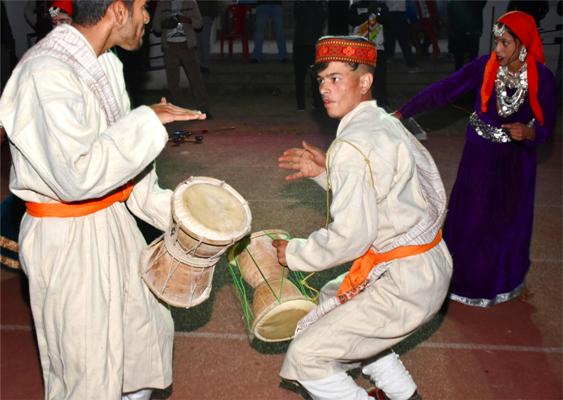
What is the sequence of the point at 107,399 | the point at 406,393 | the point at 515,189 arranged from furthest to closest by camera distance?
the point at 515,189, the point at 406,393, the point at 107,399

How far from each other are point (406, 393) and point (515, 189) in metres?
2.02

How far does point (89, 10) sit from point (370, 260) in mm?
1538

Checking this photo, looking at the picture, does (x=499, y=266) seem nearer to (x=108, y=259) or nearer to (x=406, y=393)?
(x=406, y=393)

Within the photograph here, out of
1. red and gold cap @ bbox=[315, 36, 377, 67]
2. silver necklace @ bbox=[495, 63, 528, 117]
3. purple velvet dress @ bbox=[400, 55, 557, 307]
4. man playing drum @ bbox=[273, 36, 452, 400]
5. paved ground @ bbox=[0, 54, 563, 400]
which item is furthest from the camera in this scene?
purple velvet dress @ bbox=[400, 55, 557, 307]

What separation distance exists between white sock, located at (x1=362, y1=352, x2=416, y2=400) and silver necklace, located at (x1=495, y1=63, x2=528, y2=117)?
210 centimetres

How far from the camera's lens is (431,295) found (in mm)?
3029

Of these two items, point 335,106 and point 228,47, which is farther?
point 228,47

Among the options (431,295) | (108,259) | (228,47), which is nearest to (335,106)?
(431,295)

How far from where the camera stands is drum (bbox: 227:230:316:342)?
3.30 meters

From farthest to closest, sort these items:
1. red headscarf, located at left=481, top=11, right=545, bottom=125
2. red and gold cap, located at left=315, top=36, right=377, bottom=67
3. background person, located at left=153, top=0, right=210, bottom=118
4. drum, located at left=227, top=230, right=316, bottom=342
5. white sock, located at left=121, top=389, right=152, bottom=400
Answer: background person, located at left=153, top=0, right=210, bottom=118, red headscarf, located at left=481, top=11, right=545, bottom=125, drum, located at left=227, top=230, right=316, bottom=342, white sock, located at left=121, top=389, right=152, bottom=400, red and gold cap, located at left=315, top=36, right=377, bottom=67

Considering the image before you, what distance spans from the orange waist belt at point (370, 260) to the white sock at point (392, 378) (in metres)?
0.57

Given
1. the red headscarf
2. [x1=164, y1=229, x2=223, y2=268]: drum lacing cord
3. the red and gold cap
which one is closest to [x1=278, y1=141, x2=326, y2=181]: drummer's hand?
the red and gold cap

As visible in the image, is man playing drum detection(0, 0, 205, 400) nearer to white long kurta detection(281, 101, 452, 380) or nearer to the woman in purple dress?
white long kurta detection(281, 101, 452, 380)

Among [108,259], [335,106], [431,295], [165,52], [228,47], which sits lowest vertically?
[228,47]
